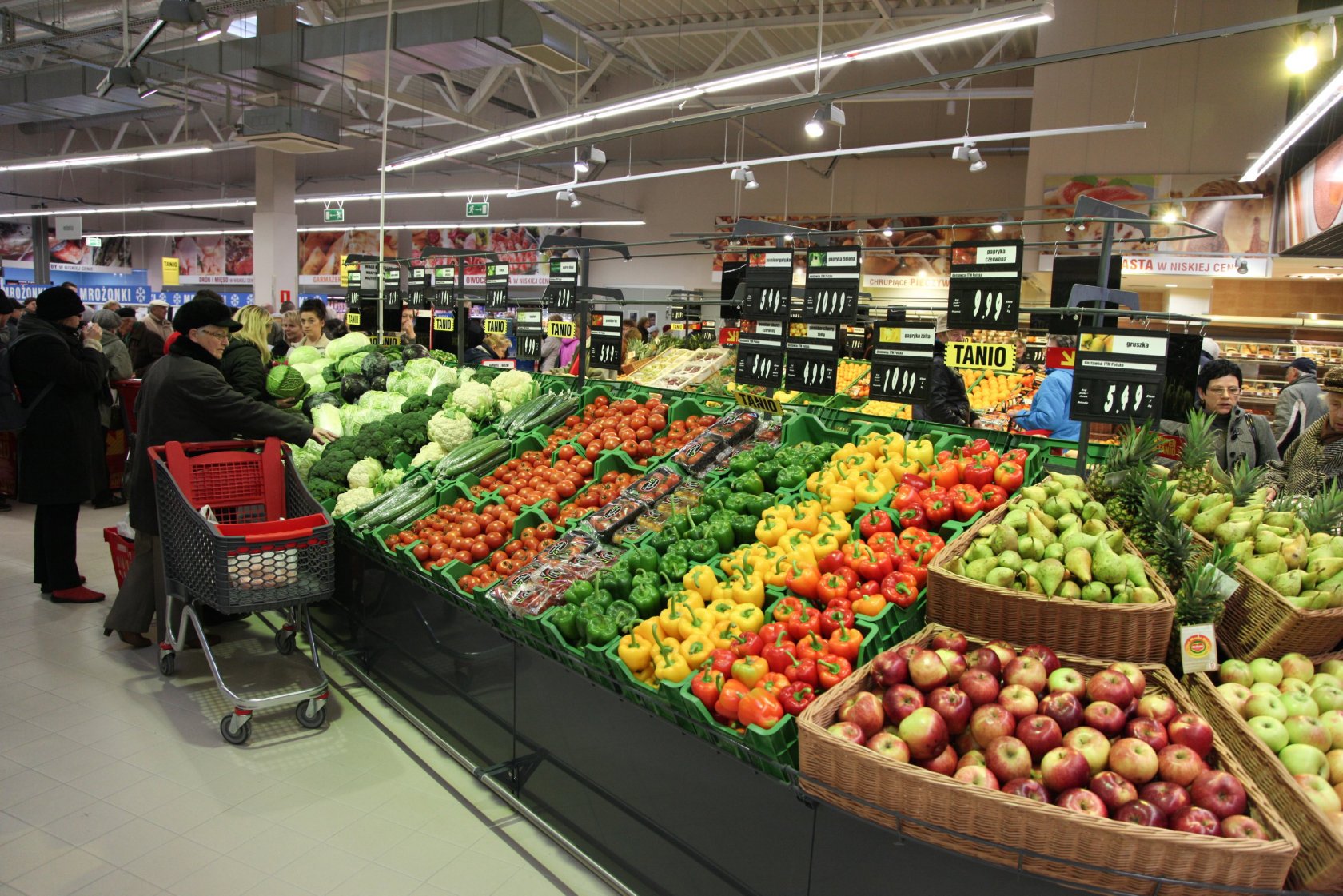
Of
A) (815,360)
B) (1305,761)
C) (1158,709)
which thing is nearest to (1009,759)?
(1158,709)

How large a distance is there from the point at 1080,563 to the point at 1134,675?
0.36 metres

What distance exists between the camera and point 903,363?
352cm

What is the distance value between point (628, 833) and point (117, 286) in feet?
97.6

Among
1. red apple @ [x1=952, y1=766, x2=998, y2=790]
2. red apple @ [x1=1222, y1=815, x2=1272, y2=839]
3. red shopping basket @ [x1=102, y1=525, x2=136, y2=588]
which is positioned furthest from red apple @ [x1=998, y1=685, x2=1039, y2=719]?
red shopping basket @ [x1=102, y1=525, x2=136, y2=588]

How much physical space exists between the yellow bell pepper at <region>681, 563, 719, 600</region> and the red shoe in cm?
418

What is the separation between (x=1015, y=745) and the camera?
6.46ft

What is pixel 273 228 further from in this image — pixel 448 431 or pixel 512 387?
pixel 448 431

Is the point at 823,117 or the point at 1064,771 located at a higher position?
the point at 823,117

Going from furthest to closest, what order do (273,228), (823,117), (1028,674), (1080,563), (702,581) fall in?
1. (273,228)
2. (823,117)
3. (702,581)
4. (1080,563)
5. (1028,674)

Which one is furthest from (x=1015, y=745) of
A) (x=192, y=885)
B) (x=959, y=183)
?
(x=959, y=183)

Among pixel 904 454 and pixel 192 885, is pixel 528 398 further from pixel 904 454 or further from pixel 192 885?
pixel 192 885

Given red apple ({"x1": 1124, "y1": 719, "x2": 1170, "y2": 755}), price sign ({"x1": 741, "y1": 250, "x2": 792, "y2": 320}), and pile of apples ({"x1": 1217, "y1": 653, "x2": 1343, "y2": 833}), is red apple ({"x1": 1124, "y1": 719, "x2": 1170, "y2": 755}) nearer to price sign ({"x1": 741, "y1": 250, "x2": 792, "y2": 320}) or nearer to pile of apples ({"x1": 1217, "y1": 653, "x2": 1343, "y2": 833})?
pile of apples ({"x1": 1217, "y1": 653, "x2": 1343, "y2": 833})

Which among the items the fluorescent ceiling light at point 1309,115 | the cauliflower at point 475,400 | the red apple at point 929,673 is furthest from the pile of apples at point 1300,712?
the fluorescent ceiling light at point 1309,115

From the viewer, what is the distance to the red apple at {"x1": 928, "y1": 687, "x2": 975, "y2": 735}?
83.2 inches
